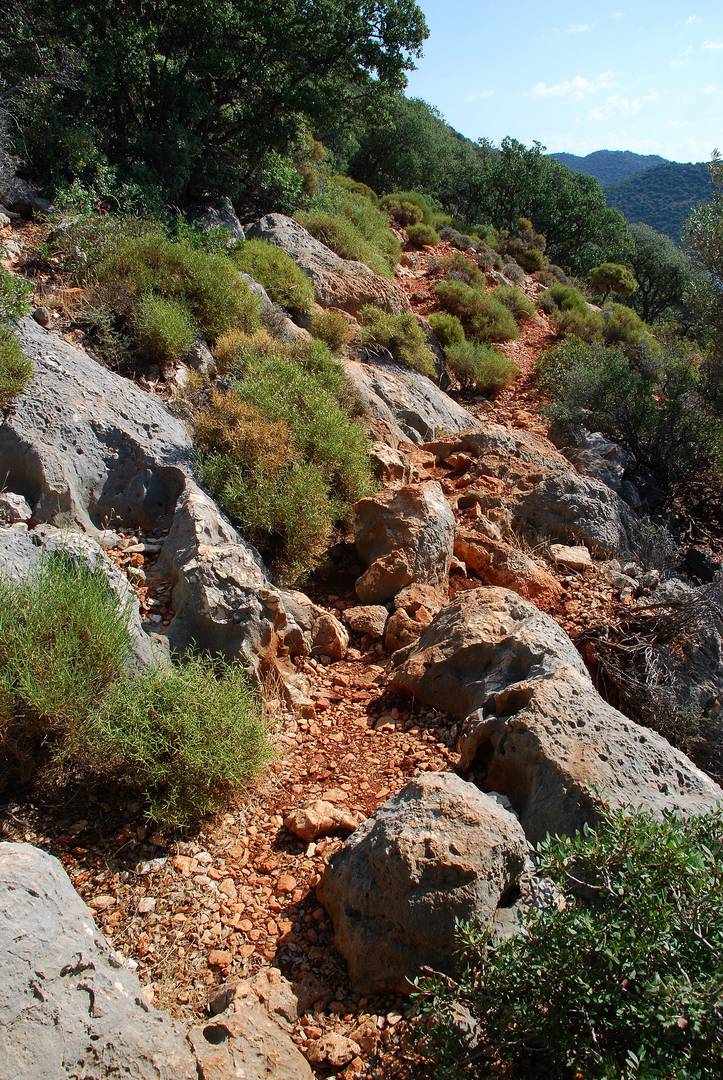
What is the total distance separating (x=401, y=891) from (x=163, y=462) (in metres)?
3.10

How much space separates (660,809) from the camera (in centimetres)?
281

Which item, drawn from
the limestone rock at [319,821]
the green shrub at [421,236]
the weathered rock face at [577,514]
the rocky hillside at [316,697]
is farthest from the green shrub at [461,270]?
Answer: the limestone rock at [319,821]

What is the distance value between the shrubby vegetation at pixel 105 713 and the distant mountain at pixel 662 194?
187 ft

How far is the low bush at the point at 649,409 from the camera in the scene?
759 centimetres

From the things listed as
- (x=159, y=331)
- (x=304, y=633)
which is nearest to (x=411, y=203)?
(x=159, y=331)

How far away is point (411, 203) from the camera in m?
18.9

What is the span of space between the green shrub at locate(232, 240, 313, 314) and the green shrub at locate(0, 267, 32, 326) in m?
2.97

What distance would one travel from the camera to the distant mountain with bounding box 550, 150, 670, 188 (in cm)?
10200

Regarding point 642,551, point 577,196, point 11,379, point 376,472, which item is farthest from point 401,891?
point 577,196

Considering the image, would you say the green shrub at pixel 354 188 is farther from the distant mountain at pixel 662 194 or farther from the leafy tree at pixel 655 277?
the distant mountain at pixel 662 194

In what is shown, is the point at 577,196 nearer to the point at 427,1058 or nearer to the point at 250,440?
the point at 250,440

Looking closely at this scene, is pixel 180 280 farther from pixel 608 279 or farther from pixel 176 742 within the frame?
pixel 608 279

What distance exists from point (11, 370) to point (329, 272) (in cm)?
586

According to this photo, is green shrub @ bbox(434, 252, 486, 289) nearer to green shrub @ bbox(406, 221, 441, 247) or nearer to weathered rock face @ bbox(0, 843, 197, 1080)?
green shrub @ bbox(406, 221, 441, 247)
